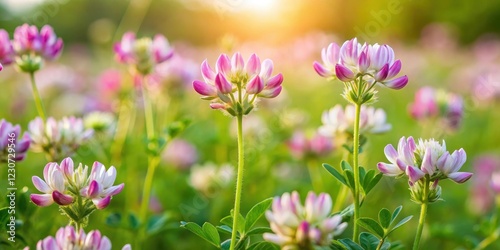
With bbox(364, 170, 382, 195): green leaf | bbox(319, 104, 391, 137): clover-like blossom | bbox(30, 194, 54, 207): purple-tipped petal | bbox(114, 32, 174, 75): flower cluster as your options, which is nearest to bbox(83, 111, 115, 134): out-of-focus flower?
bbox(114, 32, 174, 75): flower cluster

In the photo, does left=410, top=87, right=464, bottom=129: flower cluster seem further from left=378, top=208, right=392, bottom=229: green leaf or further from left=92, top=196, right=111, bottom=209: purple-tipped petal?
left=92, top=196, right=111, bottom=209: purple-tipped petal

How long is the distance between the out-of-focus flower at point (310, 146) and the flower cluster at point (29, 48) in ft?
3.07

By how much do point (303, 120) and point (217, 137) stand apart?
52 cm

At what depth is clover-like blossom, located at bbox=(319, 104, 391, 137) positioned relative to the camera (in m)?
1.54

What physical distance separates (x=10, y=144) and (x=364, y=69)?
769 mm

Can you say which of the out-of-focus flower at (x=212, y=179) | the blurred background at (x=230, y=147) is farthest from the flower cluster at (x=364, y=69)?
the out-of-focus flower at (x=212, y=179)

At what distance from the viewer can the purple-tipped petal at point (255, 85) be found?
110 centimetres

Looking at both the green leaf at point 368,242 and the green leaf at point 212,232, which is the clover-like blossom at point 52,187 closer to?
the green leaf at point 212,232

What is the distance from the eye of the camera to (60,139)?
4.80 feet

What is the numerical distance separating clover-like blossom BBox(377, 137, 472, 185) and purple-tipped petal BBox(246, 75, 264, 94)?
0.26 m

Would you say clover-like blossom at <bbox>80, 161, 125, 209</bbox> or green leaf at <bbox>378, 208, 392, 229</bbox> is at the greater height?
clover-like blossom at <bbox>80, 161, 125, 209</bbox>

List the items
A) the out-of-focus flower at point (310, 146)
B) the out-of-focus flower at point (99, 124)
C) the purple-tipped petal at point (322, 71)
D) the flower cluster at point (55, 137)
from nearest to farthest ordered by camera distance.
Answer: the purple-tipped petal at point (322, 71), the flower cluster at point (55, 137), the out-of-focus flower at point (99, 124), the out-of-focus flower at point (310, 146)

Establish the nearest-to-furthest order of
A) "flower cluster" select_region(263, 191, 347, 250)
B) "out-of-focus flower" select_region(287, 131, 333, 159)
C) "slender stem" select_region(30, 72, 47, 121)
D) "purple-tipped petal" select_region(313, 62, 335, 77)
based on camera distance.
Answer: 1. "flower cluster" select_region(263, 191, 347, 250)
2. "purple-tipped petal" select_region(313, 62, 335, 77)
3. "slender stem" select_region(30, 72, 47, 121)
4. "out-of-focus flower" select_region(287, 131, 333, 159)

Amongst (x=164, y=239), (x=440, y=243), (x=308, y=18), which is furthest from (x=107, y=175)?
(x=308, y=18)
